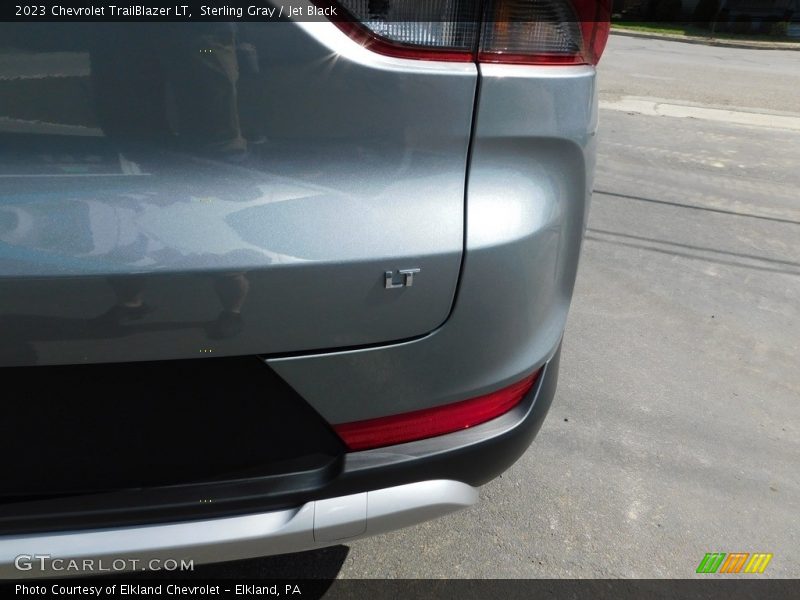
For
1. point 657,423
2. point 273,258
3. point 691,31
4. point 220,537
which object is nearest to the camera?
point 273,258

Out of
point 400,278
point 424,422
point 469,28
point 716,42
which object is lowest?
point 424,422

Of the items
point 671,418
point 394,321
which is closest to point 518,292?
point 394,321

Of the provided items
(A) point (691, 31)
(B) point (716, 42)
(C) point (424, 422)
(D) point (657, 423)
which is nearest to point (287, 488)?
(C) point (424, 422)

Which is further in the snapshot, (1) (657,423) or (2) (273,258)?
(1) (657,423)

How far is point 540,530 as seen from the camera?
204 centimetres

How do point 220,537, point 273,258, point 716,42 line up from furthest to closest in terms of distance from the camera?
point 716,42, point 220,537, point 273,258

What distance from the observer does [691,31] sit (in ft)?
72.8

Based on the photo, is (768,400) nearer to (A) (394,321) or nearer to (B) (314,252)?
(A) (394,321)

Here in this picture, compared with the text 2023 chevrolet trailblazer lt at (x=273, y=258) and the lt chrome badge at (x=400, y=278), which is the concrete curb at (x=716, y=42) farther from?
the lt chrome badge at (x=400, y=278)

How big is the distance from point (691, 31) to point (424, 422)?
991 inches

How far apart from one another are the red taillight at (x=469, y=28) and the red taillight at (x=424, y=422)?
0.67 m

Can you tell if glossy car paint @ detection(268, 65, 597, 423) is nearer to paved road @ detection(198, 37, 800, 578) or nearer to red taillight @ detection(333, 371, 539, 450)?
red taillight @ detection(333, 371, 539, 450)

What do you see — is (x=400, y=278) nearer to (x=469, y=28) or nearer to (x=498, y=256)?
(x=498, y=256)

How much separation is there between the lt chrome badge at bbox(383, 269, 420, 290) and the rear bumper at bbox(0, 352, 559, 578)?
360mm
